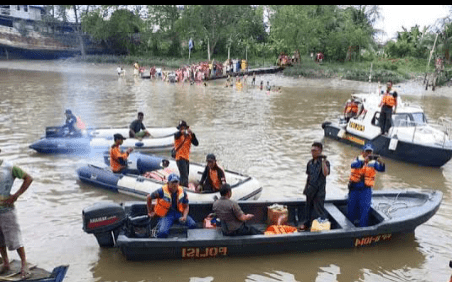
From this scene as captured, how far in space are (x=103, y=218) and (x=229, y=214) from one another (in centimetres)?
201

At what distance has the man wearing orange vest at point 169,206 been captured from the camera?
273 inches

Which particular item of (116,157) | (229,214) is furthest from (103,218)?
(116,157)

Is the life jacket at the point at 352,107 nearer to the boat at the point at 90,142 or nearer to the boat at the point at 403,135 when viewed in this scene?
the boat at the point at 403,135

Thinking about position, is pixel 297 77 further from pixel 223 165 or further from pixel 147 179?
pixel 147 179

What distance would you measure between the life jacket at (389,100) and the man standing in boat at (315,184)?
21.3 ft

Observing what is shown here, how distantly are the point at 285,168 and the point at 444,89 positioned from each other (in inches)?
1011

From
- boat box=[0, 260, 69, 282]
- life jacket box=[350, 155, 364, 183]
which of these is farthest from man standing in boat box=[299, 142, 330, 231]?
boat box=[0, 260, 69, 282]

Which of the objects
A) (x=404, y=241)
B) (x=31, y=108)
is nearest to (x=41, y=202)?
(x=404, y=241)

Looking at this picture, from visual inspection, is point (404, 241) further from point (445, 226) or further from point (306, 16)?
point (306, 16)

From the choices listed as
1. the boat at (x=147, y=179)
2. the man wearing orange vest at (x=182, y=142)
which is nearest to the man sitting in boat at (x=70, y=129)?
the boat at (x=147, y=179)

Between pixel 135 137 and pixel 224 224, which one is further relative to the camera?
pixel 135 137

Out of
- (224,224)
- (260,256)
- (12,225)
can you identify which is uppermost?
(12,225)

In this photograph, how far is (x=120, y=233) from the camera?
7.09 meters

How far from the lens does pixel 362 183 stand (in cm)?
752
